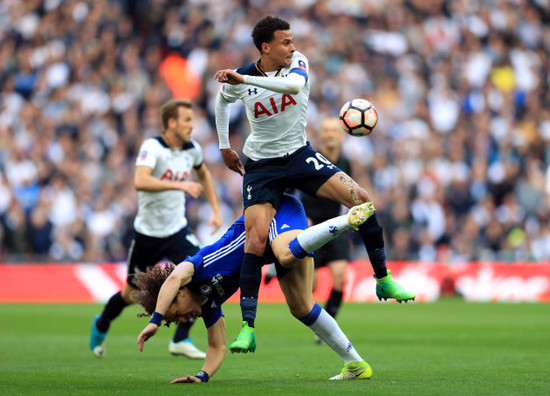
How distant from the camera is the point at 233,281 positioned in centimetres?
779

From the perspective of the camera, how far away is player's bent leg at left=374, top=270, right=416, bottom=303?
744 cm

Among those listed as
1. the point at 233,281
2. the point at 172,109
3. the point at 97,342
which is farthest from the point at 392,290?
the point at 97,342

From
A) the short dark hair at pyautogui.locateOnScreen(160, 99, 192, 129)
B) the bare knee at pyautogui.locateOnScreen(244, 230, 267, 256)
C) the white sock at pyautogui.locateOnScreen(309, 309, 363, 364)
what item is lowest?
the white sock at pyautogui.locateOnScreen(309, 309, 363, 364)

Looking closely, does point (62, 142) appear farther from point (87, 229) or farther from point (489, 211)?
Result: point (489, 211)

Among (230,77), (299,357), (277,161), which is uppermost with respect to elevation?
(230,77)

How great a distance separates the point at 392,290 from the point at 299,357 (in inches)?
114

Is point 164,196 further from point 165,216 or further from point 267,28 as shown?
point 267,28

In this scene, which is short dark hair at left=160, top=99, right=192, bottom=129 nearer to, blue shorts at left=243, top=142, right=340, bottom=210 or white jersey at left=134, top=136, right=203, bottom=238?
white jersey at left=134, top=136, right=203, bottom=238

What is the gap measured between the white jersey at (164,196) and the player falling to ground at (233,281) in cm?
281

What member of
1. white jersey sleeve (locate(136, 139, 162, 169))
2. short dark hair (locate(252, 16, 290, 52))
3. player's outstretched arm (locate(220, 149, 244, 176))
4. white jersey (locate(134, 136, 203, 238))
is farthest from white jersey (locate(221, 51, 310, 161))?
white jersey (locate(134, 136, 203, 238))

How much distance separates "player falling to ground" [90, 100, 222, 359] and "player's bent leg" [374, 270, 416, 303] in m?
3.39

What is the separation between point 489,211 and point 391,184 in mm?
2470

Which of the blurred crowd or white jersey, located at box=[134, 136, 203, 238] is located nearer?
white jersey, located at box=[134, 136, 203, 238]

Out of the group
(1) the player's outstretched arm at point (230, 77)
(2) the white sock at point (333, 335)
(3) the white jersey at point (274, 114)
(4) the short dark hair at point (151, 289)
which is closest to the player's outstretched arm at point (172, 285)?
(4) the short dark hair at point (151, 289)
